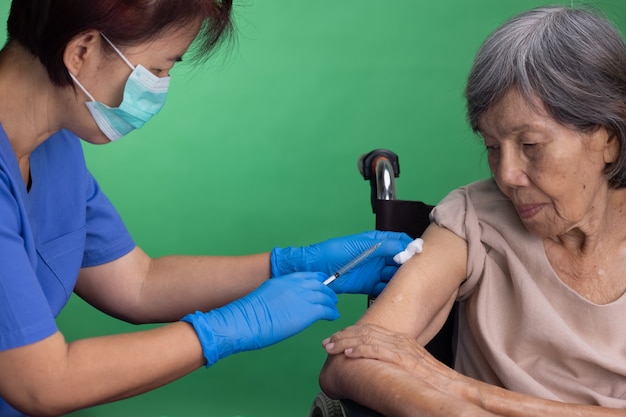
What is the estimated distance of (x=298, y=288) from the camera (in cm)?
209

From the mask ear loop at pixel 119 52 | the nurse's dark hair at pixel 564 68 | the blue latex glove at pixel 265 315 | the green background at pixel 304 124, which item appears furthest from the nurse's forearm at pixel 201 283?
the green background at pixel 304 124

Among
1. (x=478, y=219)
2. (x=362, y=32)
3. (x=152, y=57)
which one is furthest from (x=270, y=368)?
(x=152, y=57)

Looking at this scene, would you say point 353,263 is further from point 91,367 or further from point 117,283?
point 91,367

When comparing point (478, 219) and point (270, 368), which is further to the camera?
point (270, 368)

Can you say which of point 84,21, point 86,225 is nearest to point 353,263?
point 86,225

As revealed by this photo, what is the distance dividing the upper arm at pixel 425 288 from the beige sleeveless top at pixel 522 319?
0.11 ft

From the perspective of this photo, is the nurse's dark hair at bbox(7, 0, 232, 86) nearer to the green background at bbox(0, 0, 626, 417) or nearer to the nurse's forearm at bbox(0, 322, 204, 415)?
the nurse's forearm at bbox(0, 322, 204, 415)

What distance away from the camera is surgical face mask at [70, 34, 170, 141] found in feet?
6.09

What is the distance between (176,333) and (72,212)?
1.45ft

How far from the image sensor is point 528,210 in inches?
74.4

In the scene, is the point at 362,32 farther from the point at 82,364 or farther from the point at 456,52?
the point at 82,364

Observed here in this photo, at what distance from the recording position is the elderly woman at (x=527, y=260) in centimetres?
176

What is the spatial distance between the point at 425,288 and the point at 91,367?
69 cm

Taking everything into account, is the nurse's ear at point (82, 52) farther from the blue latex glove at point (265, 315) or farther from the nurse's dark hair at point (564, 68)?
the nurse's dark hair at point (564, 68)
